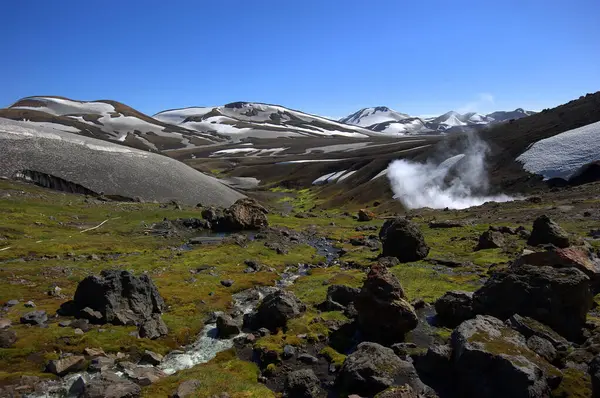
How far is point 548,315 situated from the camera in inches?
1072

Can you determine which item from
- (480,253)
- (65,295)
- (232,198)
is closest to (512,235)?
(480,253)

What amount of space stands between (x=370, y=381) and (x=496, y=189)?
3909 inches

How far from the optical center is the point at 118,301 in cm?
3384

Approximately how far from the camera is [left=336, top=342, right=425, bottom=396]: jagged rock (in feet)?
75.2

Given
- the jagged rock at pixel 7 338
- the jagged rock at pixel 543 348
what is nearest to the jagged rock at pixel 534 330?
the jagged rock at pixel 543 348

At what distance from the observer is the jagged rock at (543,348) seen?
77.2 feet

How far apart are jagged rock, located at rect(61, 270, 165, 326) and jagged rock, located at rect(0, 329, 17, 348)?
4.92m

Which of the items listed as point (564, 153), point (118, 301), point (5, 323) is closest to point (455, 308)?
point (118, 301)

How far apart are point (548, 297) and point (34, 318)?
37868 millimetres

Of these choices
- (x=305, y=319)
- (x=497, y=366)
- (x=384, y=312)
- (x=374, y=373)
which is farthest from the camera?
(x=305, y=319)

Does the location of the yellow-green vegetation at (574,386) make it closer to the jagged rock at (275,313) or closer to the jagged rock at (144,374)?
the jagged rock at (275,313)

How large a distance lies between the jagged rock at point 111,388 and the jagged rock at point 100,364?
1798 millimetres

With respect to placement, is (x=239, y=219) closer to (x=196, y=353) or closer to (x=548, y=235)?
(x=196, y=353)

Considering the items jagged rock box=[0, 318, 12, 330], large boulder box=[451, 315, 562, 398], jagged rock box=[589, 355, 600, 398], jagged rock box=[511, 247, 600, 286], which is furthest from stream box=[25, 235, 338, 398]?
jagged rock box=[511, 247, 600, 286]
